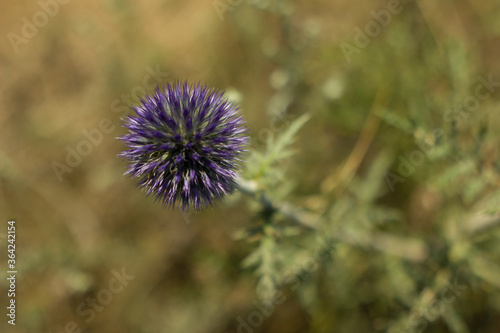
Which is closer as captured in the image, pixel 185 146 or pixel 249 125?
pixel 185 146

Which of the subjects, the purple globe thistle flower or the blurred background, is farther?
the blurred background

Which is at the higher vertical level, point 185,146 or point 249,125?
point 249,125

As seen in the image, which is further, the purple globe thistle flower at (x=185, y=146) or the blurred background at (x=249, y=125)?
the blurred background at (x=249, y=125)

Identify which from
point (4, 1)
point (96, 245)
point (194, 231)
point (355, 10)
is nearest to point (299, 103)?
point (355, 10)
